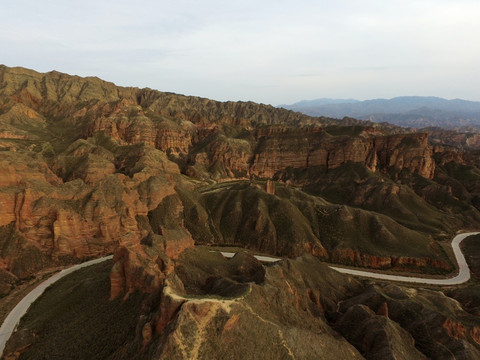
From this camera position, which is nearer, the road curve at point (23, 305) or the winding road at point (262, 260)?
the road curve at point (23, 305)

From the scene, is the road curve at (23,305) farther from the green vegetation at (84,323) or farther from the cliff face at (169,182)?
the cliff face at (169,182)

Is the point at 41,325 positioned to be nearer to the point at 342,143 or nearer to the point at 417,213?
the point at 417,213

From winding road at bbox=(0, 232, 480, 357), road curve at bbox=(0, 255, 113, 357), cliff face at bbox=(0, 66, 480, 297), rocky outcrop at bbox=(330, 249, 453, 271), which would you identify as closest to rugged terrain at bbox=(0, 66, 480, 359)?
rocky outcrop at bbox=(330, 249, 453, 271)

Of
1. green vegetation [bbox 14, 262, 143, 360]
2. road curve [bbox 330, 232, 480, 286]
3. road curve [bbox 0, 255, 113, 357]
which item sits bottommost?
road curve [bbox 330, 232, 480, 286]

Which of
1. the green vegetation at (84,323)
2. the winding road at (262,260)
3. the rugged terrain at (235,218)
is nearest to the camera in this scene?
the green vegetation at (84,323)

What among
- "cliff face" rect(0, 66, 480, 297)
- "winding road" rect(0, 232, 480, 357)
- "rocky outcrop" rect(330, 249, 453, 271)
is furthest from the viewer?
"rocky outcrop" rect(330, 249, 453, 271)

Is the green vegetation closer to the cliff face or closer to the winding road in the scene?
the winding road

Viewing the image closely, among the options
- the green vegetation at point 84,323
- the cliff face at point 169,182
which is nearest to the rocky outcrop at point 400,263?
the cliff face at point 169,182
